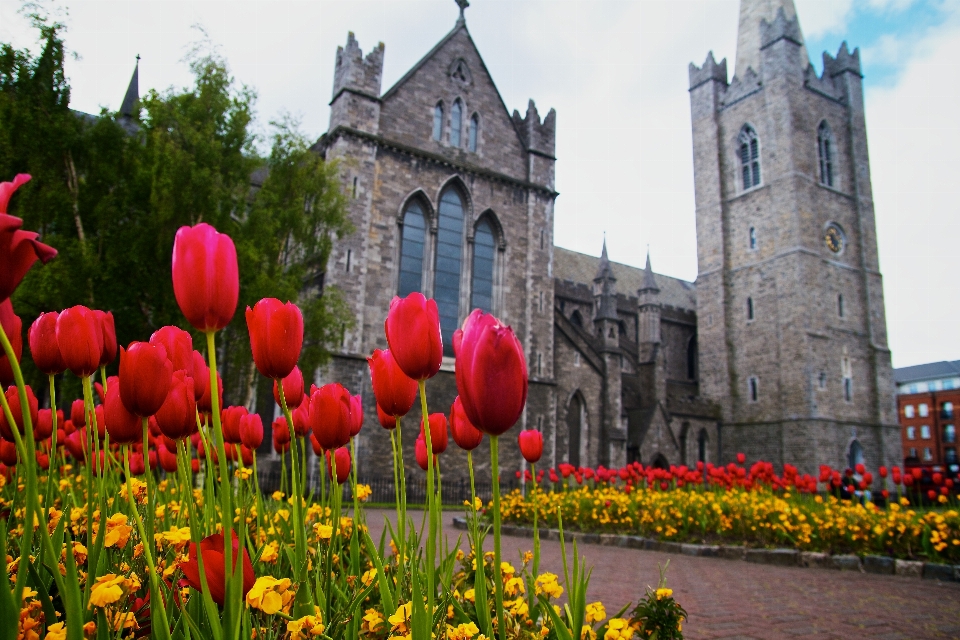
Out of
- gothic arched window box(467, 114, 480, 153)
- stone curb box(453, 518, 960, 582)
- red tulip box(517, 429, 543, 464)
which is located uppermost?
gothic arched window box(467, 114, 480, 153)

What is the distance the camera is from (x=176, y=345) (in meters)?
1.88

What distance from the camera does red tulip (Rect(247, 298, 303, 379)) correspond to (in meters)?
1.54

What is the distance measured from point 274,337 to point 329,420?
1.32 feet

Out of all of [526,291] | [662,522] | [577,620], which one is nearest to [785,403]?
[526,291]

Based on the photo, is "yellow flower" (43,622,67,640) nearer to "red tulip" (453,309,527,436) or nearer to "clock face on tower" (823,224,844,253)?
"red tulip" (453,309,527,436)

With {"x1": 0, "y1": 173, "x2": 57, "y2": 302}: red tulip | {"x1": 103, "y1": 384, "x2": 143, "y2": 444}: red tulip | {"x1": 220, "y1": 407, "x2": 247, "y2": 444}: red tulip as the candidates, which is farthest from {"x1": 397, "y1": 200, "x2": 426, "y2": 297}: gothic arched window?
{"x1": 0, "y1": 173, "x2": 57, "y2": 302}: red tulip

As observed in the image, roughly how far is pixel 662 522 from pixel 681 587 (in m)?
3.94

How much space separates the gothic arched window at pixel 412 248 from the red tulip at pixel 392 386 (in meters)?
19.0

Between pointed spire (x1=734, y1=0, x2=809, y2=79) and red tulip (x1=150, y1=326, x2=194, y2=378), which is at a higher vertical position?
pointed spire (x1=734, y1=0, x2=809, y2=79)

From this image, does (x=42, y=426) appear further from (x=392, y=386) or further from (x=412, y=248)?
(x=412, y=248)

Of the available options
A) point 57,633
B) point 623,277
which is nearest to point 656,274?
point 623,277

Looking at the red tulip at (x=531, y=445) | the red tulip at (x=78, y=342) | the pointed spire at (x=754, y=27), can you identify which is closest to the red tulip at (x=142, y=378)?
the red tulip at (x=78, y=342)

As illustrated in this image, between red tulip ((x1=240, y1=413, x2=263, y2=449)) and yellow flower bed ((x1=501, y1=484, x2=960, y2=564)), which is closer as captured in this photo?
red tulip ((x1=240, y1=413, x2=263, y2=449))

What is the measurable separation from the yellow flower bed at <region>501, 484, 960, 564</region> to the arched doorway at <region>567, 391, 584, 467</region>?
11.8 metres
